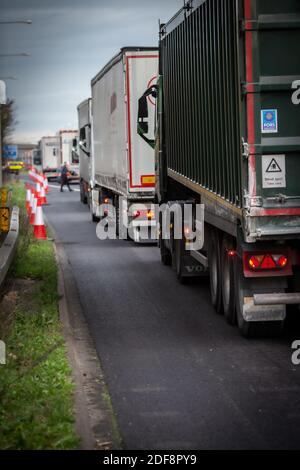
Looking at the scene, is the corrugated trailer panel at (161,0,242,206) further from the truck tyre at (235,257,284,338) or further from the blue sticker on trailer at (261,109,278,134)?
the truck tyre at (235,257,284,338)

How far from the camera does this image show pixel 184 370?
1067 centimetres

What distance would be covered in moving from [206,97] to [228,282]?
2353 millimetres

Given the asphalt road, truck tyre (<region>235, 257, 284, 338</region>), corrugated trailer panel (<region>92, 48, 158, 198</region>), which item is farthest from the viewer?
corrugated trailer panel (<region>92, 48, 158, 198</region>)

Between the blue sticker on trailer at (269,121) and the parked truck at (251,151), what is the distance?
0.01 meters

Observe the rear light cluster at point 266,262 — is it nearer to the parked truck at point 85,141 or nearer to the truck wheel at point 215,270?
the truck wheel at point 215,270

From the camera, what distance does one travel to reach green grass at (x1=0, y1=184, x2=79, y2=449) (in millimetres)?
7711

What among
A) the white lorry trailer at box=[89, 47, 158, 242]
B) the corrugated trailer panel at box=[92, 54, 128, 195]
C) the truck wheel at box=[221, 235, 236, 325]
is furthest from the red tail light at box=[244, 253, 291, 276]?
the corrugated trailer panel at box=[92, 54, 128, 195]

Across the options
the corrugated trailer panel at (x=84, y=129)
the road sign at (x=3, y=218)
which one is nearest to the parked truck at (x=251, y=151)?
the road sign at (x=3, y=218)

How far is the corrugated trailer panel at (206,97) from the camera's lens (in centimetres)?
1187

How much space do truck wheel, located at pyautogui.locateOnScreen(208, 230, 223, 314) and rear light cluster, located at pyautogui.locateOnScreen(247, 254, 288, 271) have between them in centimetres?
231

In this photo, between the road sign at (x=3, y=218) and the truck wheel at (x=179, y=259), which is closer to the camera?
the road sign at (x=3, y=218)

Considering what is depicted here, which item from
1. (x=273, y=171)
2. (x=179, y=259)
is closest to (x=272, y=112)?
(x=273, y=171)

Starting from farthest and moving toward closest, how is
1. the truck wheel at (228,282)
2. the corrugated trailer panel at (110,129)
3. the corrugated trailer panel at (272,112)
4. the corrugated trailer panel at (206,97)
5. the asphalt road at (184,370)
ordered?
the corrugated trailer panel at (110,129) → the truck wheel at (228,282) → the corrugated trailer panel at (206,97) → the corrugated trailer panel at (272,112) → the asphalt road at (184,370)

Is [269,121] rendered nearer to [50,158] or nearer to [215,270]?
[215,270]
